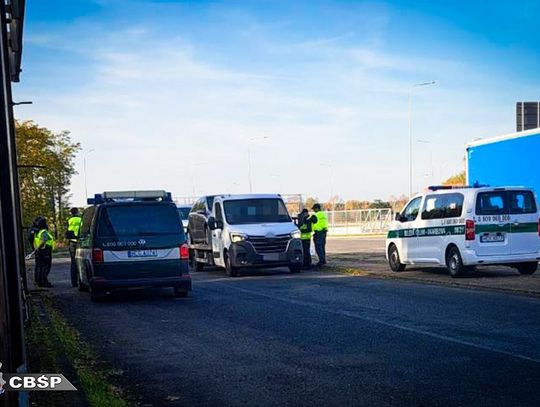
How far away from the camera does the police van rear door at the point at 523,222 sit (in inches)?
630

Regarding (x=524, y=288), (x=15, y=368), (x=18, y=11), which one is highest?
(x=18, y=11)

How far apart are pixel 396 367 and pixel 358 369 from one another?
0.39 meters

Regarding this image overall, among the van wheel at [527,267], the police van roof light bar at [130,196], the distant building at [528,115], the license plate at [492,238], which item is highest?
the distant building at [528,115]

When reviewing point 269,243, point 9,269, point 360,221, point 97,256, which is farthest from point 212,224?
point 360,221

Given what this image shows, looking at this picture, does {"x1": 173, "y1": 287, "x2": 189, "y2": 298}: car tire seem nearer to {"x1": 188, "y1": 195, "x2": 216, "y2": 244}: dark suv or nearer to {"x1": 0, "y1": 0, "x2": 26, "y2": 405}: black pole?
{"x1": 188, "y1": 195, "x2": 216, "y2": 244}: dark suv

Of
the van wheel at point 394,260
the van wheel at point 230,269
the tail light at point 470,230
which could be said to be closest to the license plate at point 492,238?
the tail light at point 470,230

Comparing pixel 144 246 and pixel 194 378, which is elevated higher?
pixel 144 246

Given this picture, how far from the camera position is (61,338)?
29.9 feet

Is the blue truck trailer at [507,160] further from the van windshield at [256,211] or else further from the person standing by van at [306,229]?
the van windshield at [256,211]

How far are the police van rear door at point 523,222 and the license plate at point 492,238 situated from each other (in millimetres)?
261

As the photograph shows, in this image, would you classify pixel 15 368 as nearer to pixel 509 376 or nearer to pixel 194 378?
pixel 194 378

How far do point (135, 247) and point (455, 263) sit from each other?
7.42 metres

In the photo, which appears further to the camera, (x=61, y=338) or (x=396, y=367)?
(x=61, y=338)

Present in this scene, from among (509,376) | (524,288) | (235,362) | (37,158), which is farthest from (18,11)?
(37,158)
